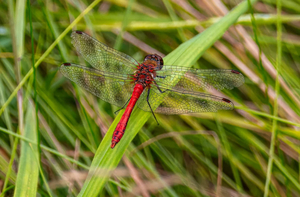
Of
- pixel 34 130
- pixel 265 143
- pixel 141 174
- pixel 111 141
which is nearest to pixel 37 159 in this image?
pixel 34 130

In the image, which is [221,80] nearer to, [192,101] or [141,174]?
[192,101]

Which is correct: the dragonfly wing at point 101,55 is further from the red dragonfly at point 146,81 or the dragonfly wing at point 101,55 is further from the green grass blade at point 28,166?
the green grass blade at point 28,166

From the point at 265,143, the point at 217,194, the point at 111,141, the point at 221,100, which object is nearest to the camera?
the point at 111,141

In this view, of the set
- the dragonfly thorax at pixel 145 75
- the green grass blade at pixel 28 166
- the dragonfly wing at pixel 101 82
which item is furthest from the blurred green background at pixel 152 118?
the dragonfly thorax at pixel 145 75

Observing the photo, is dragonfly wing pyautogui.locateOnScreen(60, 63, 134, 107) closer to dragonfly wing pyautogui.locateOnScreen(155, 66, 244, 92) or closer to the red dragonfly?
the red dragonfly

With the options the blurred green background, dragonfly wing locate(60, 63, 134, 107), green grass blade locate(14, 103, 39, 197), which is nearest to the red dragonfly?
dragonfly wing locate(60, 63, 134, 107)

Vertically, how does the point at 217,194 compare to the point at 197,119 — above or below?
below
